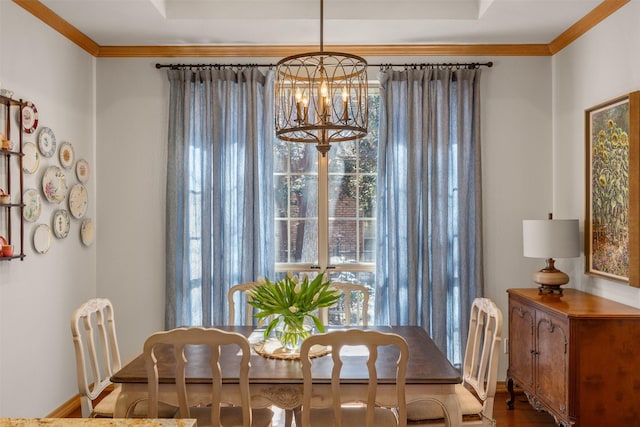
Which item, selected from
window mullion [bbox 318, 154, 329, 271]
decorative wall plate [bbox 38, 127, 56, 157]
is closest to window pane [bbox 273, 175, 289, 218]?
window mullion [bbox 318, 154, 329, 271]

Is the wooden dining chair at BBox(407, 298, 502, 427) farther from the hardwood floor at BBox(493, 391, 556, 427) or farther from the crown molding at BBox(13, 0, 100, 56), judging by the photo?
the crown molding at BBox(13, 0, 100, 56)

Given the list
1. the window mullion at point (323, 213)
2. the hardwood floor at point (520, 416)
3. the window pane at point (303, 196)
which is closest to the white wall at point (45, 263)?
the window pane at point (303, 196)

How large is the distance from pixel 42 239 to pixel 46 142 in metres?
0.63

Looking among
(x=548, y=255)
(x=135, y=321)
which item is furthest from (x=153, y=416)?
(x=548, y=255)

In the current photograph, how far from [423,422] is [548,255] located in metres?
1.59

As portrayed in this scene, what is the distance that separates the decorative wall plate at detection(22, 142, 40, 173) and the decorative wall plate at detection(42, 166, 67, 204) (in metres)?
0.12

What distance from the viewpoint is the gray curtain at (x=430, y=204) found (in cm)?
405

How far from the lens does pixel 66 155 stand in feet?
12.1

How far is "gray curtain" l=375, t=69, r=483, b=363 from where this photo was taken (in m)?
4.05

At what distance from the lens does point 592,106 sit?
3.53 m

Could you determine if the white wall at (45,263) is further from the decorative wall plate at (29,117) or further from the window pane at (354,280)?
the window pane at (354,280)

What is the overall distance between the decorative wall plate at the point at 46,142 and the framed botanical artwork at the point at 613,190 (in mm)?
3589

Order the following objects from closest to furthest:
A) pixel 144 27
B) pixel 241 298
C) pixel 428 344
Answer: pixel 428 344
pixel 144 27
pixel 241 298

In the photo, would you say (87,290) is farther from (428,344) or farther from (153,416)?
(428,344)
